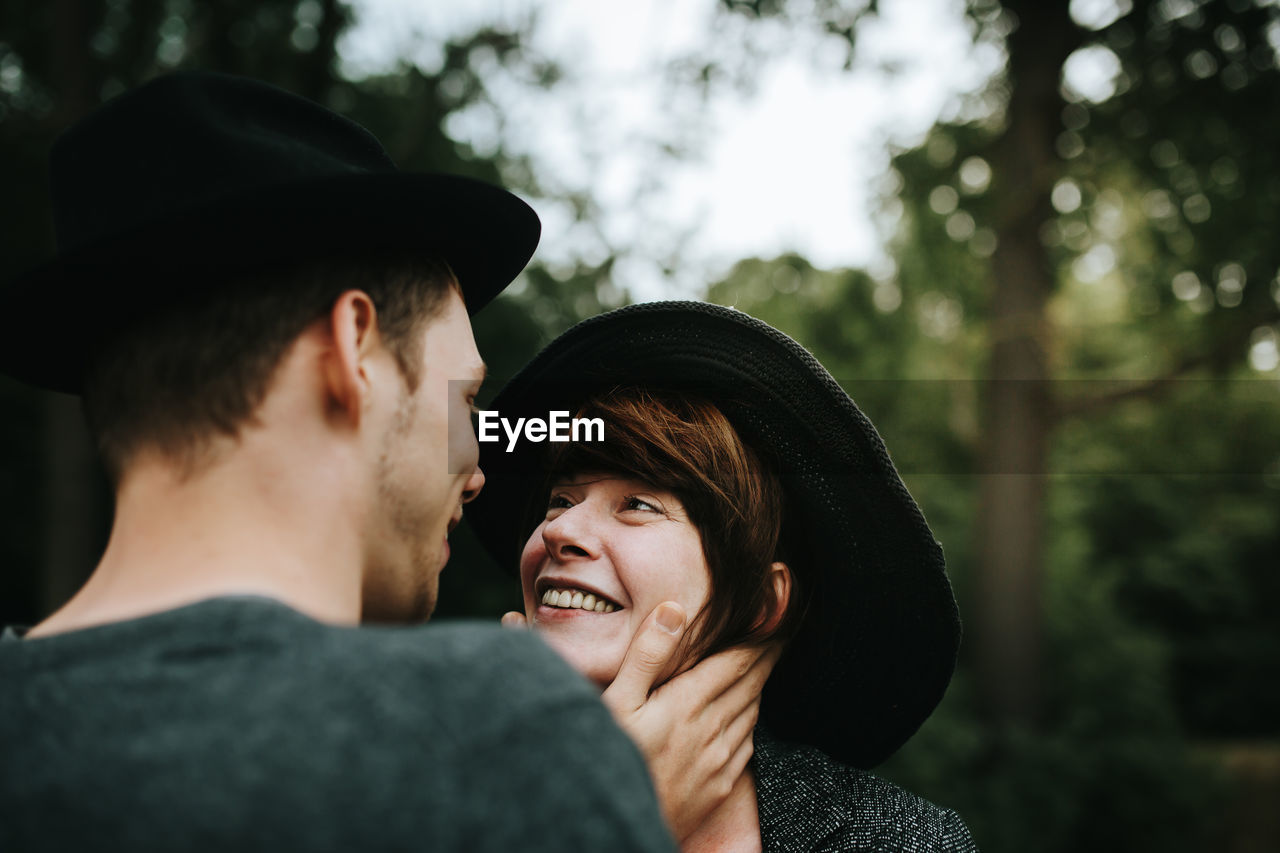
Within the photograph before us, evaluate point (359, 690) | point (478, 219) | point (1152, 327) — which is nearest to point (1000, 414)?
point (1152, 327)

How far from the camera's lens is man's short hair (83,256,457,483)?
3.92ft

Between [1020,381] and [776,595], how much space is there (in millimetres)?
6759

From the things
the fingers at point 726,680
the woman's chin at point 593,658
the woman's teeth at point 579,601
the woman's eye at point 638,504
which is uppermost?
the woman's eye at point 638,504

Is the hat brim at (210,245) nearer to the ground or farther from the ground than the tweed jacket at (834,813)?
farther from the ground

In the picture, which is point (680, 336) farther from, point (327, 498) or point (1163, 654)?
point (1163, 654)

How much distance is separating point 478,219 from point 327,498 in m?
0.55

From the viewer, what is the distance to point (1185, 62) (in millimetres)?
7387

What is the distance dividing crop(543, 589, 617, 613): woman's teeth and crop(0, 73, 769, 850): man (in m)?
0.58

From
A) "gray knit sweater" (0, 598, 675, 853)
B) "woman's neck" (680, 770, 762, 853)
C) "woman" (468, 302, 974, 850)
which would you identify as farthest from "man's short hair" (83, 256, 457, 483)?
"woman's neck" (680, 770, 762, 853)

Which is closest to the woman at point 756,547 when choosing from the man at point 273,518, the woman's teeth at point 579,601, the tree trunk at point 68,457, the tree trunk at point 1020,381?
the woman's teeth at point 579,601

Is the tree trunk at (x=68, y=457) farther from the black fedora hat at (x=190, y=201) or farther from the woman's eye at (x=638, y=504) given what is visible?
the black fedora hat at (x=190, y=201)

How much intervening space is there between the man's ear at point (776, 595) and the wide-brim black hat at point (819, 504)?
7 cm

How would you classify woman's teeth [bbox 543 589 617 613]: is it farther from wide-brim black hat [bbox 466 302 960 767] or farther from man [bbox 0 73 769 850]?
man [bbox 0 73 769 850]

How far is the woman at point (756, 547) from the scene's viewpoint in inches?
79.0
